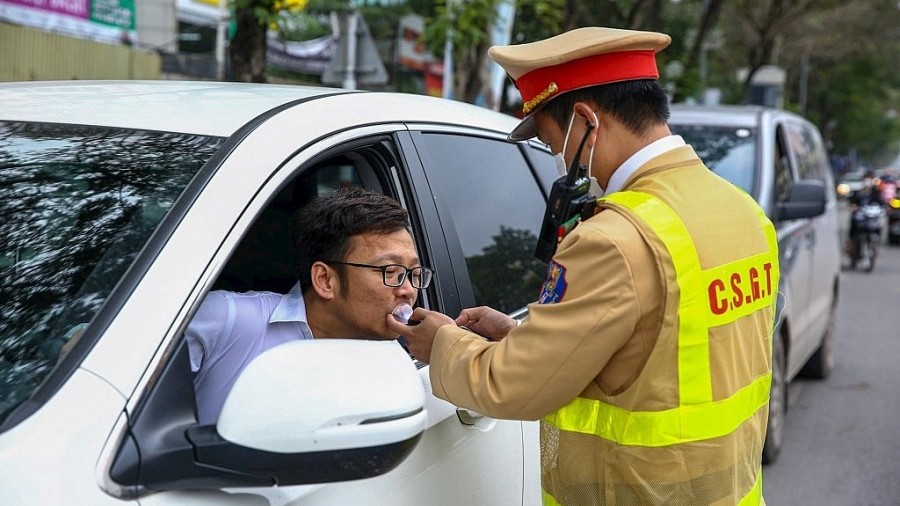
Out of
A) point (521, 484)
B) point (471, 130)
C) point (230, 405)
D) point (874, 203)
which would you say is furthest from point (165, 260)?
point (874, 203)

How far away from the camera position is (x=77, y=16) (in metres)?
13.2

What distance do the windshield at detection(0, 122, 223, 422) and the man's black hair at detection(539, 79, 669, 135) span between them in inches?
26.4

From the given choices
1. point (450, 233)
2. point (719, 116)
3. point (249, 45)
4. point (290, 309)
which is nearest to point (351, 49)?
point (249, 45)

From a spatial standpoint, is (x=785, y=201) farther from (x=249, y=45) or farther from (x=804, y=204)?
(x=249, y=45)

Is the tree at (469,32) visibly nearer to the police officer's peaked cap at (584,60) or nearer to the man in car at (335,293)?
the man in car at (335,293)

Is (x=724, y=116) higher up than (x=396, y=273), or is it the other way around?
(x=724, y=116)

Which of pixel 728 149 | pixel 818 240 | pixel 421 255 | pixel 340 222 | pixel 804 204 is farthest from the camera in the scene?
pixel 818 240

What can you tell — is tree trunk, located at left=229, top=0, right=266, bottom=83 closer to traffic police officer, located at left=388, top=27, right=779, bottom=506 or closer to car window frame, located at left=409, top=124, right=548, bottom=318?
car window frame, located at left=409, top=124, right=548, bottom=318

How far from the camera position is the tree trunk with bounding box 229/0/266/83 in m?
7.30

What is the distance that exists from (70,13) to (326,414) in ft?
42.6

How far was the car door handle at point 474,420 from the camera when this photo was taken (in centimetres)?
223

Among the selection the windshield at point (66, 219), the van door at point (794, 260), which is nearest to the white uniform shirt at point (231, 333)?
the windshield at point (66, 219)

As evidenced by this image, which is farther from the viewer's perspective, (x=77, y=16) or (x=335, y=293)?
(x=77, y=16)

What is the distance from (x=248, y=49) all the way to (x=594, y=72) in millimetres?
5866
